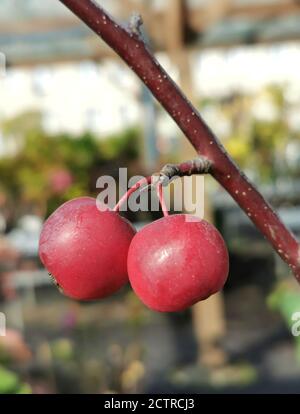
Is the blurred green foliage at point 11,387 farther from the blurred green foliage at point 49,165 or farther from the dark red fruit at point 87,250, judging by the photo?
the blurred green foliage at point 49,165

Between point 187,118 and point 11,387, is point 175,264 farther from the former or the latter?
point 11,387

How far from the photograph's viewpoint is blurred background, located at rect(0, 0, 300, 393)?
3.60 m

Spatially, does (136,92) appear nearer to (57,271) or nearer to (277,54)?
(57,271)

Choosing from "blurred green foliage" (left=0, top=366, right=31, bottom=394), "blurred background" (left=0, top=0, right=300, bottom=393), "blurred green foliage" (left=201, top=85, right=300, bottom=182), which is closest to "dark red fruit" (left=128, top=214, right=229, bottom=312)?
"blurred green foliage" (left=0, top=366, right=31, bottom=394)

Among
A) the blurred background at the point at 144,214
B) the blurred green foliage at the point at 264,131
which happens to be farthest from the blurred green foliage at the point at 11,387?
the blurred green foliage at the point at 264,131

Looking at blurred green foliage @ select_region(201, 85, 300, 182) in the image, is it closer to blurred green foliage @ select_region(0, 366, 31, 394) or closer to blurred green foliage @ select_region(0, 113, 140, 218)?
blurred green foliage @ select_region(0, 113, 140, 218)

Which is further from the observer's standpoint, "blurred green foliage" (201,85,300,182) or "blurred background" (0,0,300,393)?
"blurred green foliage" (201,85,300,182)

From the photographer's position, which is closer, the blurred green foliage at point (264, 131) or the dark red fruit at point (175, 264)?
the dark red fruit at point (175, 264)

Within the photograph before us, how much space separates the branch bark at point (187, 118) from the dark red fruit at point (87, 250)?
11cm

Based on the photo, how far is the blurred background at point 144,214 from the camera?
11.8ft

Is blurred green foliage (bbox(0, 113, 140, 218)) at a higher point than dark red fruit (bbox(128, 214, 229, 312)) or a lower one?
higher

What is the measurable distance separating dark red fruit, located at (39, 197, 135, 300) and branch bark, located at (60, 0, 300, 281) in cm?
11

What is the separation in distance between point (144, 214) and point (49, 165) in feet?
2.53
